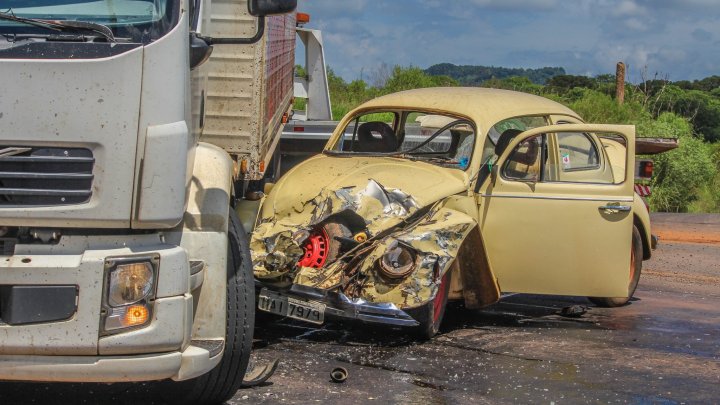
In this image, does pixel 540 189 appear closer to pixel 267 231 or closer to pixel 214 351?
pixel 267 231

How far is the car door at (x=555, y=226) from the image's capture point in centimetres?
838

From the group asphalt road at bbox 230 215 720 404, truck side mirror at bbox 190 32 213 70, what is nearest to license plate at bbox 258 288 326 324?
asphalt road at bbox 230 215 720 404

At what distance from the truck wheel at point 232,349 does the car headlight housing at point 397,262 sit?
1665mm

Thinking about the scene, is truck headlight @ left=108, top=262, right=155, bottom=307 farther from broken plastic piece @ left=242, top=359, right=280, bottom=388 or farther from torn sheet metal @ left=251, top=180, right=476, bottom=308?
torn sheet metal @ left=251, top=180, right=476, bottom=308

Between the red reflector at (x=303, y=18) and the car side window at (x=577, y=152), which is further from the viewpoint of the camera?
the red reflector at (x=303, y=18)

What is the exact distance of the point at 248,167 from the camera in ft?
32.2

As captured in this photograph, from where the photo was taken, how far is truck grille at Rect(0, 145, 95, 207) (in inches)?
181

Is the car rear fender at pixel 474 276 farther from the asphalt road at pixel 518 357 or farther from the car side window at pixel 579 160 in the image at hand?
the car side window at pixel 579 160

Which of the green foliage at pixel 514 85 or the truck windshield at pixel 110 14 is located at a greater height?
the truck windshield at pixel 110 14

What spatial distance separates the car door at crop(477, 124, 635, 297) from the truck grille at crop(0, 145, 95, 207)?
4210 mm

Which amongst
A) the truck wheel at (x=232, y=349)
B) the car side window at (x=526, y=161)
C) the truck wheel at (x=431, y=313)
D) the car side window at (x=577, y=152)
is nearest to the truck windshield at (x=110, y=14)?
the truck wheel at (x=232, y=349)

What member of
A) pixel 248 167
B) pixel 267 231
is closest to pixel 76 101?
pixel 267 231

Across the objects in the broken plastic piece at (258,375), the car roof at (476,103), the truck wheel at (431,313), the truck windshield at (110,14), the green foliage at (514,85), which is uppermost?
the truck windshield at (110,14)

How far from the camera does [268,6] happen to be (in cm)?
534
